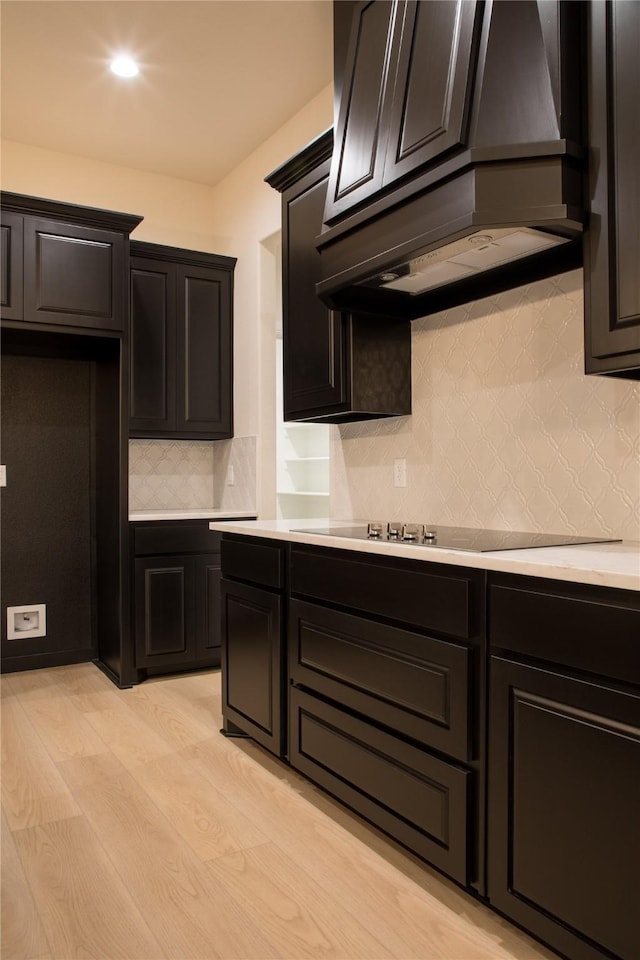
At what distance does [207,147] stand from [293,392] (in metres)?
2.12

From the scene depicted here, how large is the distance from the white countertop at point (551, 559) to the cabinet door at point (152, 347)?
2.17m

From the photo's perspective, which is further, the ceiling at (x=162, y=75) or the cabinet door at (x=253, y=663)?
the ceiling at (x=162, y=75)

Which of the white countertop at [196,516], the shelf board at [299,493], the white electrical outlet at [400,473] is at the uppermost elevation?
the white electrical outlet at [400,473]

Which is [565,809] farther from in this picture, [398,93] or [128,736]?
[398,93]

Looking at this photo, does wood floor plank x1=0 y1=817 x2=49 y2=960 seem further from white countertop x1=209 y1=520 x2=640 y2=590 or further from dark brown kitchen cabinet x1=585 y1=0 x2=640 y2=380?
dark brown kitchen cabinet x1=585 y1=0 x2=640 y2=380

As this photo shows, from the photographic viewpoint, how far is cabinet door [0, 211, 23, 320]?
11.2 ft

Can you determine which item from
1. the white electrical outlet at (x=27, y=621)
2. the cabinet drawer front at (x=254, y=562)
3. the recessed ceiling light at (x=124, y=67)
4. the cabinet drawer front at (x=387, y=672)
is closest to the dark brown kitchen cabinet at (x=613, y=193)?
the cabinet drawer front at (x=387, y=672)

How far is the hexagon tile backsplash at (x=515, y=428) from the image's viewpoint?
205 cm

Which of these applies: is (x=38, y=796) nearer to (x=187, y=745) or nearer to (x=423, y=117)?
(x=187, y=745)

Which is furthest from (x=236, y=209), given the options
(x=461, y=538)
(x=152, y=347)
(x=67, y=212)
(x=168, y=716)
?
(x=461, y=538)

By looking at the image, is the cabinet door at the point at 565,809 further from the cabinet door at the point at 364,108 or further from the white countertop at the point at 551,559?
the cabinet door at the point at 364,108

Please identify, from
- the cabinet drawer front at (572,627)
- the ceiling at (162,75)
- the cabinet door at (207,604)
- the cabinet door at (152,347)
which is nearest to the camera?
the cabinet drawer front at (572,627)

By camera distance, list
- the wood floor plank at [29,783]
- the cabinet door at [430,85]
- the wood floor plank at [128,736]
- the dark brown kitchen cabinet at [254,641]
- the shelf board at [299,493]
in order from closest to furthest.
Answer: the cabinet door at [430,85], the wood floor plank at [29,783], the dark brown kitchen cabinet at [254,641], the wood floor plank at [128,736], the shelf board at [299,493]

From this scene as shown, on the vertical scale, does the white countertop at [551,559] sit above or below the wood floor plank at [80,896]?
above
